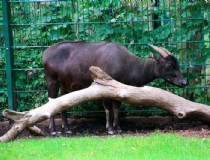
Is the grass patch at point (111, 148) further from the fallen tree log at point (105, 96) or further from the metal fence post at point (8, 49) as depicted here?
the metal fence post at point (8, 49)

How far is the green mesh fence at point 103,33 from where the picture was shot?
10.7 m

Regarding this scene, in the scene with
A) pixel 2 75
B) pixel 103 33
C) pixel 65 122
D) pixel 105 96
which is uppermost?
pixel 103 33

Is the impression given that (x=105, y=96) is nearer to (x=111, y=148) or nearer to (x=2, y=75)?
(x=111, y=148)

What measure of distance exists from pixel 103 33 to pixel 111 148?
137 inches

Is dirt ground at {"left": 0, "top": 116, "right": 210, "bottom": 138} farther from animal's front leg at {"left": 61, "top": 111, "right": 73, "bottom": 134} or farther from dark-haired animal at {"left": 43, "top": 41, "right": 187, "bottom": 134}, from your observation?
dark-haired animal at {"left": 43, "top": 41, "right": 187, "bottom": 134}

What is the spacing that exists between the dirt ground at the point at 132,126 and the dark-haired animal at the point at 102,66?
36 cm

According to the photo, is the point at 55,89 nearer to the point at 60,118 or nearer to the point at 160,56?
the point at 60,118

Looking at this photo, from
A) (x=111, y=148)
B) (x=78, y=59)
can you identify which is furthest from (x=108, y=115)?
(x=111, y=148)

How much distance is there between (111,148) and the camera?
814cm

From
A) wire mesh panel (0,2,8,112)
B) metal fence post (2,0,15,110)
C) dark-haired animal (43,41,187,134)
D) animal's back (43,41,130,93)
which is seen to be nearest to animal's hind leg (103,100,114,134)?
dark-haired animal (43,41,187,134)

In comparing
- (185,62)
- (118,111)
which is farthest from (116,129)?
(185,62)

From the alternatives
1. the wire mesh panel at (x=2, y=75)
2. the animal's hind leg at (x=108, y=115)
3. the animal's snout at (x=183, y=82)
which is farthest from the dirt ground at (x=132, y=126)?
the animal's snout at (x=183, y=82)

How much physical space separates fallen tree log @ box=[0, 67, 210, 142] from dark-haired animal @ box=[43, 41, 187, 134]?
0.78m

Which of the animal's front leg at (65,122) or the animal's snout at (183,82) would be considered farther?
the animal's front leg at (65,122)
